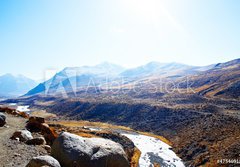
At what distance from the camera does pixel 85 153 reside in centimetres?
1712

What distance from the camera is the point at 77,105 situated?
127 m

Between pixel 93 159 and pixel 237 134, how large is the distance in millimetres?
34789

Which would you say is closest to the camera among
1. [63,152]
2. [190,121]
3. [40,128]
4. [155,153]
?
[63,152]

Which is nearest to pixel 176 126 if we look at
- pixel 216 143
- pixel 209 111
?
pixel 209 111

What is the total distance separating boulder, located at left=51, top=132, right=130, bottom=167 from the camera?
16750mm

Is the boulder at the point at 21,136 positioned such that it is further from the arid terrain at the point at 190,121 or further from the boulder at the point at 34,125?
the arid terrain at the point at 190,121

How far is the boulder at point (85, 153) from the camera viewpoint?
16.8m

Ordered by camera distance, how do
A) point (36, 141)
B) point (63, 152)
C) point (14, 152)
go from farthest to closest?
point (36, 141) → point (14, 152) → point (63, 152)

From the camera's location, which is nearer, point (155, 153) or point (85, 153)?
point (85, 153)

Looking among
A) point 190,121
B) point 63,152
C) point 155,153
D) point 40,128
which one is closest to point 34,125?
point 40,128

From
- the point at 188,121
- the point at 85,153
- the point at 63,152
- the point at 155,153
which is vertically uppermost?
the point at 63,152

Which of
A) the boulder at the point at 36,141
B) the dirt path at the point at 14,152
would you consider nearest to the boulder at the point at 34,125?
the dirt path at the point at 14,152

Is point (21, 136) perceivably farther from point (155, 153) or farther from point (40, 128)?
point (155, 153)

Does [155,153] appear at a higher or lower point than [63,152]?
lower
